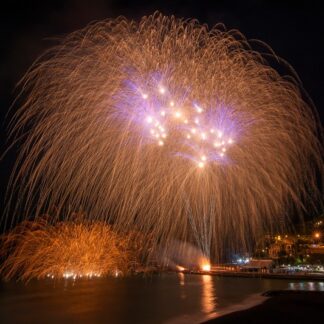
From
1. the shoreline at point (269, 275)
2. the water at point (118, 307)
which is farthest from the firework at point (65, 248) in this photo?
the water at point (118, 307)

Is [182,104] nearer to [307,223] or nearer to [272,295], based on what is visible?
[272,295]

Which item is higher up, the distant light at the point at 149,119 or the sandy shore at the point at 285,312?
the distant light at the point at 149,119

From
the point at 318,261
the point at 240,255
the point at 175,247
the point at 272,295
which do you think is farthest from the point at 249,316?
the point at 240,255

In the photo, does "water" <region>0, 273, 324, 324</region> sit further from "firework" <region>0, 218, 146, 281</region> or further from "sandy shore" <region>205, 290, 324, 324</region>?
"firework" <region>0, 218, 146, 281</region>

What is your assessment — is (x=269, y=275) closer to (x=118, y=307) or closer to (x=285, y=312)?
(x=118, y=307)

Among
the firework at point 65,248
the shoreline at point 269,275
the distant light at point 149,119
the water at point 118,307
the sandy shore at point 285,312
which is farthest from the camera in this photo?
the firework at point 65,248

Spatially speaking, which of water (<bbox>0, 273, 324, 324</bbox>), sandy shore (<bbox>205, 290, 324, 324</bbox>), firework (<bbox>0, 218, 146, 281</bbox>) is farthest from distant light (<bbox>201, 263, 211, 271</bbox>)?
sandy shore (<bbox>205, 290, 324, 324</bbox>)

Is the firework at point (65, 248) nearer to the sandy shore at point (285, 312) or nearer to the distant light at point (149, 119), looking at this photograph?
the sandy shore at point (285, 312)

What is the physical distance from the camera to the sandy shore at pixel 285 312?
1477cm

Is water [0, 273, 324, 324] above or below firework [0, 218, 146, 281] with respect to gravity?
below

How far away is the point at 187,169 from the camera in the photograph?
21766 mm

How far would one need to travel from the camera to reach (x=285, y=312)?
16234mm

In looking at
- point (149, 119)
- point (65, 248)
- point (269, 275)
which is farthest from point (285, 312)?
point (65, 248)

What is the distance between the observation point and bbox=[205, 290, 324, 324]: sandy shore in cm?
1477
